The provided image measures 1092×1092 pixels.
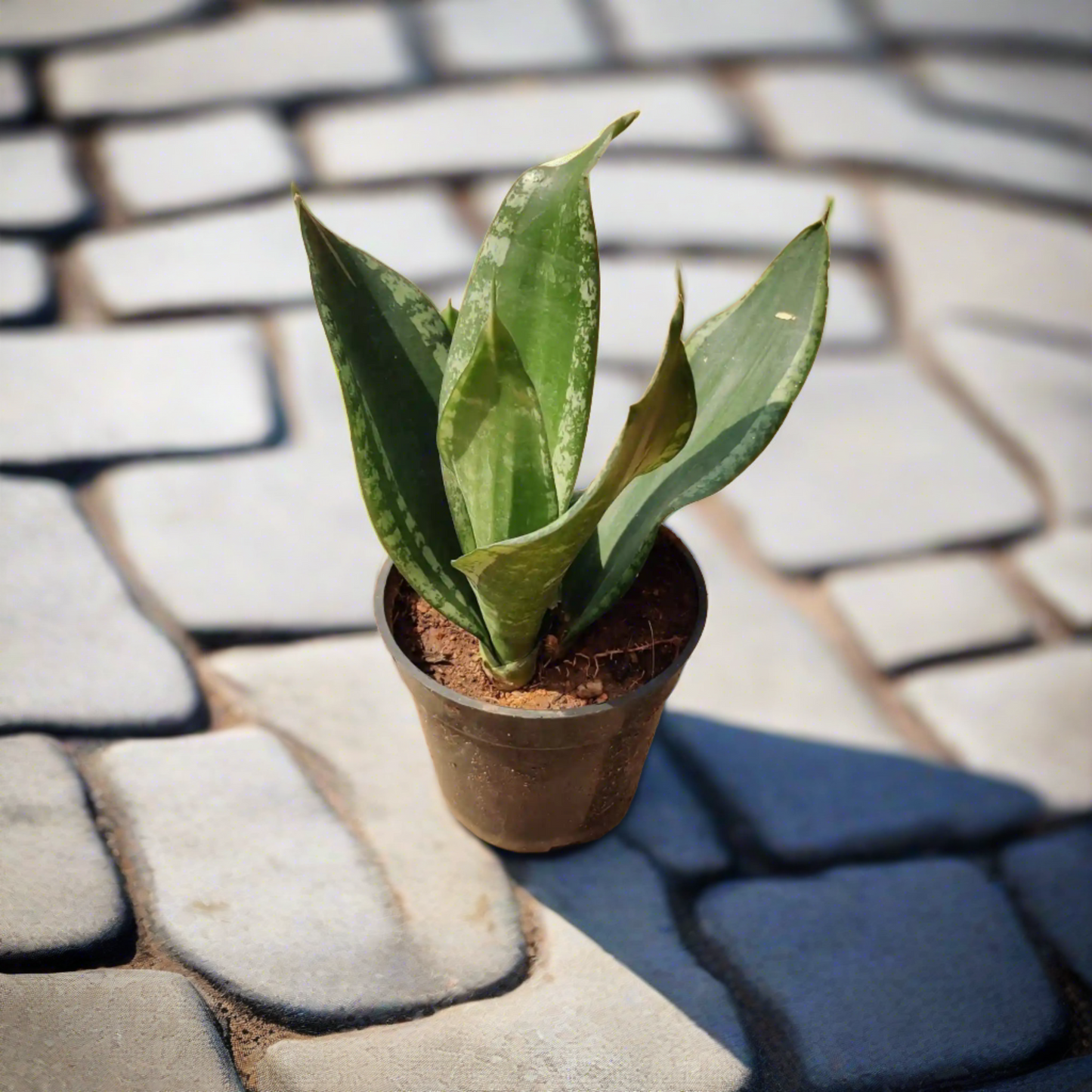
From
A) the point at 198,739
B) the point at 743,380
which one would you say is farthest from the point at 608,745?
the point at 198,739

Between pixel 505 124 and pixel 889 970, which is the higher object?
pixel 505 124

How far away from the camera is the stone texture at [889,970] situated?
102cm

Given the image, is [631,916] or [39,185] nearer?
[631,916]

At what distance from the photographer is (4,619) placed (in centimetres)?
126

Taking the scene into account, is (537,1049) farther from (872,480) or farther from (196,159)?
(196,159)

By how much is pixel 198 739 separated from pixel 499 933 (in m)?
0.34

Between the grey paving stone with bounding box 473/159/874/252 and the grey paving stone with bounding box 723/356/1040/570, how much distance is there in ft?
0.94

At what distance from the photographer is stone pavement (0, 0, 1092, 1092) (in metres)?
1.02

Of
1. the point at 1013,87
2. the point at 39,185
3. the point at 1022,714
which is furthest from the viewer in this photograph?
the point at 1013,87

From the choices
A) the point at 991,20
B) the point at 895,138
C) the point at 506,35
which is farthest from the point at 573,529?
the point at 991,20

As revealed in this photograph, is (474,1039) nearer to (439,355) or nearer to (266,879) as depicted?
(266,879)

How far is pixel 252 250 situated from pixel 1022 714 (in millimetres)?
1181

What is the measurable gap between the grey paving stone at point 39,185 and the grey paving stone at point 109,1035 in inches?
44.8

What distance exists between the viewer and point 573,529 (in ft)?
2.72
